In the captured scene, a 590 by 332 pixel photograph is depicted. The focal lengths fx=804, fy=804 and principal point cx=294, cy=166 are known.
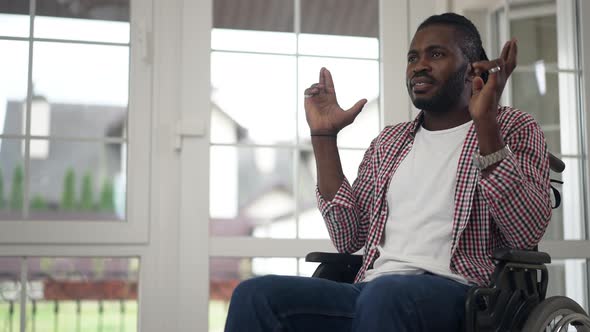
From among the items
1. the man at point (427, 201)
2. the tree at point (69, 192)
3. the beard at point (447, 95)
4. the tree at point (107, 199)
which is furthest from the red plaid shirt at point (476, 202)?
the tree at point (69, 192)

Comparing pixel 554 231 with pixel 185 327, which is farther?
pixel 554 231

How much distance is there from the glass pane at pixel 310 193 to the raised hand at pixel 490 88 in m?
1.38

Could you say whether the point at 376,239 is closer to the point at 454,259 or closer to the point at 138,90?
the point at 454,259

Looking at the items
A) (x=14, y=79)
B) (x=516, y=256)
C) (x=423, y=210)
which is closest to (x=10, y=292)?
(x=14, y=79)

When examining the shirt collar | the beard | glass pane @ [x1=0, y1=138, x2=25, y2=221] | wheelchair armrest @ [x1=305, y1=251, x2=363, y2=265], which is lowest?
wheelchair armrest @ [x1=305, y1=251, x2=363, y2=265]

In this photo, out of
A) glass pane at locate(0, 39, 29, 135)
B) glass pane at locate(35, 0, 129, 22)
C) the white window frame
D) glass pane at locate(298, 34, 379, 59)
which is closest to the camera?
the white window frame

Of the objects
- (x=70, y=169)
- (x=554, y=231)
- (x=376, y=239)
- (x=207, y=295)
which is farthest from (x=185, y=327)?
(x=554, y=231)

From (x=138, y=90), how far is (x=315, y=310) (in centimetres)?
150

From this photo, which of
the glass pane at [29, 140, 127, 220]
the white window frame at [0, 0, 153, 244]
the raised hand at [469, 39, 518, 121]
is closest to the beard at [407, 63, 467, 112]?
the raised hand at [469, 39, 518, 121]

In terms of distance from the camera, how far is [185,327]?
286cm

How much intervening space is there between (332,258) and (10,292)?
1503 millimetres

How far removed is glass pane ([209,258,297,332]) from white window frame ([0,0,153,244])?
55 centimetres

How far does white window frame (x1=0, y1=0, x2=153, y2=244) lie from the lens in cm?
281

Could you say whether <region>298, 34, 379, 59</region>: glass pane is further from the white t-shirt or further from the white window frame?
the white t-shirt
